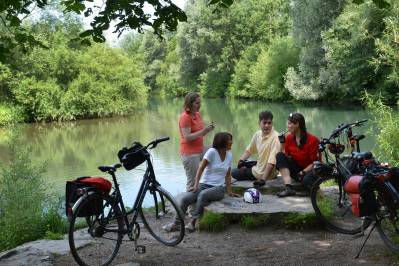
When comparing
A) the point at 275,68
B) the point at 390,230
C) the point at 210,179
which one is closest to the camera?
the point at 390,230

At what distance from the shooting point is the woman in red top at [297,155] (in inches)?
234

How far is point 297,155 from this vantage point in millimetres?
6102

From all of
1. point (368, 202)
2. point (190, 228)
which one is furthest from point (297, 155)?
point (368, 202)

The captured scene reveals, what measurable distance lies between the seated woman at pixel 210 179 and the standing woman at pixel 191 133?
27cm

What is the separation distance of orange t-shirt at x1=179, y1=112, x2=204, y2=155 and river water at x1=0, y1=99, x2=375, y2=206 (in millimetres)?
3489

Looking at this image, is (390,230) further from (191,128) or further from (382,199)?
(191,128)

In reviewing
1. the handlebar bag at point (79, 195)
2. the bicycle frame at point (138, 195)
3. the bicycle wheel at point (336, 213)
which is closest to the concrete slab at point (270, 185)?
the bicycle wheel at point (336, 213)

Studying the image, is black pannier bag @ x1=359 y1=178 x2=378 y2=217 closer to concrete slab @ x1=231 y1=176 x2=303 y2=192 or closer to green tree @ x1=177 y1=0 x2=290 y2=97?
concrete slab @ x1=231 y1=176 x2=303 y2=192

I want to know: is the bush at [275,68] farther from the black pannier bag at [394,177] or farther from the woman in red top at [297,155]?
the black pannier bag at [394,177]

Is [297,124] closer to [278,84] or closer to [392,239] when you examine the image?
[392,239]

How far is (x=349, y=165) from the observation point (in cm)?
493

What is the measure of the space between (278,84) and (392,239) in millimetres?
36101

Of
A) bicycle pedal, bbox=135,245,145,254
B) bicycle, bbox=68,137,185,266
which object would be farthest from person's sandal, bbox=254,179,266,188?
bicycle pedal, bbox=135,245,145,254

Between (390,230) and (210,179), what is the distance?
7.13 feet
